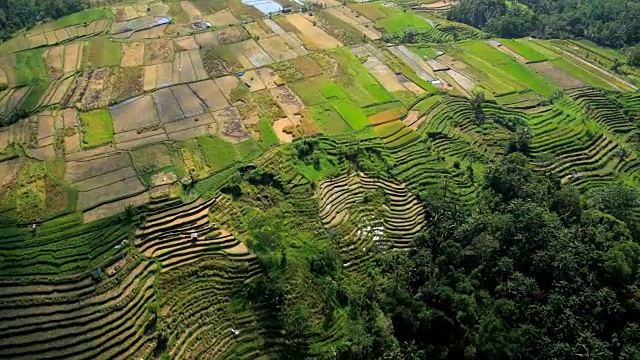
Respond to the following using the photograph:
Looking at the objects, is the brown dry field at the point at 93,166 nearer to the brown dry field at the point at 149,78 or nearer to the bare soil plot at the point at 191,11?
the brown dry field at the point at 149,78

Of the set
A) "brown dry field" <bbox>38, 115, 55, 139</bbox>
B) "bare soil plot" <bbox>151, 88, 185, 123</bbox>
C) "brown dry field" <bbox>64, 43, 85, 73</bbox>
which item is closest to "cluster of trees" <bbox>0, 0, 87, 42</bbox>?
"brown dry field" <bbox>64, 43, 85, 73</bbox>

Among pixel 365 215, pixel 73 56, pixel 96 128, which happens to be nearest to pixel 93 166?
pixel 96 128

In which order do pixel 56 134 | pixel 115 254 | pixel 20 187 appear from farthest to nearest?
pixel 56 134 → pixel 20 187 → pixel 115 254

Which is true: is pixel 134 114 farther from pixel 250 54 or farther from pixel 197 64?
pixel 250 54

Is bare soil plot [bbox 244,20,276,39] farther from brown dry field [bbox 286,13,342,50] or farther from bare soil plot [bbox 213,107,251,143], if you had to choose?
bare soil plot [bbox 213,107,251,143]

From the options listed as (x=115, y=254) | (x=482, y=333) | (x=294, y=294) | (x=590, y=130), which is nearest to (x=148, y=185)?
(x=115, y=254)

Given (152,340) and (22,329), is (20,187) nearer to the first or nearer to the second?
(22,329)
